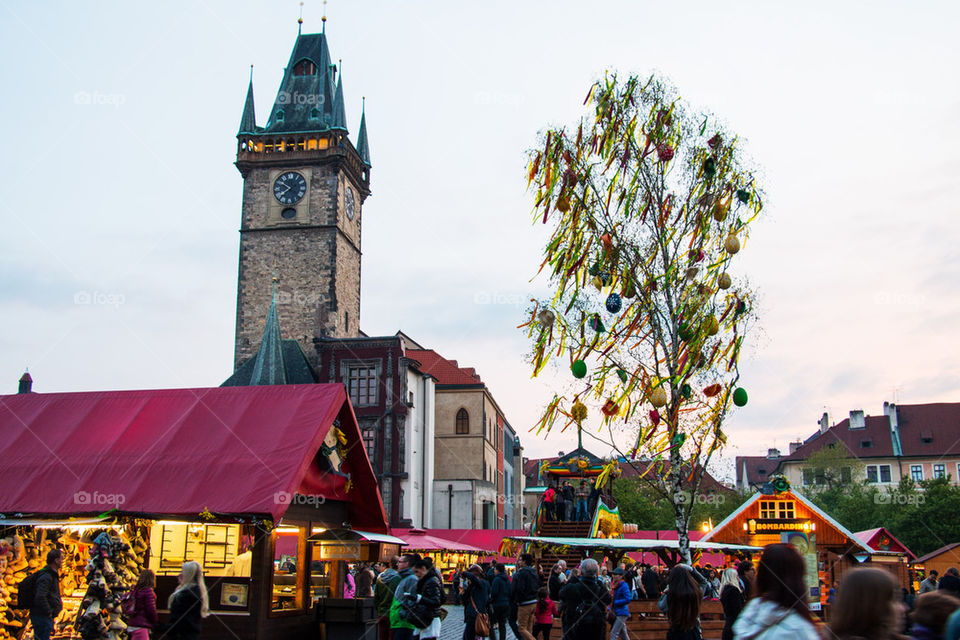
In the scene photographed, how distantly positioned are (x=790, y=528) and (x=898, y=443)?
53226mm

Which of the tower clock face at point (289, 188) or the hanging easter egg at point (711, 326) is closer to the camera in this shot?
the hanging easter egg at point (711, 326)

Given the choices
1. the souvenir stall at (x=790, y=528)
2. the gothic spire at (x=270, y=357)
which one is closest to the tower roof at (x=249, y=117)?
the gothic spire at (x=270, y=357)

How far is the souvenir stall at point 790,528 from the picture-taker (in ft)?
81.2

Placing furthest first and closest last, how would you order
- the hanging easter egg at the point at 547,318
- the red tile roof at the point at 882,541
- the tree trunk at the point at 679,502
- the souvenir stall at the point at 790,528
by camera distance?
the red tile roof at the point at 882,541 < the souvenir stall at the point at 790,528 < the hanging easter egg at the point at 547,318 < the tree trunk at the point at 679,502

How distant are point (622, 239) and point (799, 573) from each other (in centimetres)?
1467

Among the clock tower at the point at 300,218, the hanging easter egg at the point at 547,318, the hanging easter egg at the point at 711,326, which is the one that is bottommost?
the hanging easter egg at the point at 711,326

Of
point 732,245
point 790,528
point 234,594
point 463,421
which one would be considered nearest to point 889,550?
point 790,528

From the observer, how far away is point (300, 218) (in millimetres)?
47438

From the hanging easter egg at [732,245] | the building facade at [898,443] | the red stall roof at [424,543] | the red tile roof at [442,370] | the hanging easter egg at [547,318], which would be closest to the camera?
the hanging easter egg at [732,245]

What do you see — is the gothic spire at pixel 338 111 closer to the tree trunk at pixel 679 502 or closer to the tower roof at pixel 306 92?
the tower roof at pixel 306 92

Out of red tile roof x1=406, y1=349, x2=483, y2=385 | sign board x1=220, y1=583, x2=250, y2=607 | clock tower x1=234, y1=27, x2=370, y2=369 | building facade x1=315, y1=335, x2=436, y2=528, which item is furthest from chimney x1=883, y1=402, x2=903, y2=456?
sign board x1=220, y1=583, x2=250, y2=607

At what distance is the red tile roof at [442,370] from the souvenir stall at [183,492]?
3805cm

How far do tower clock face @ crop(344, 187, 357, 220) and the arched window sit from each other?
13.3m

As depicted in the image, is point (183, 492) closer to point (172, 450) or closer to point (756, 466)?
point (172, 450)
